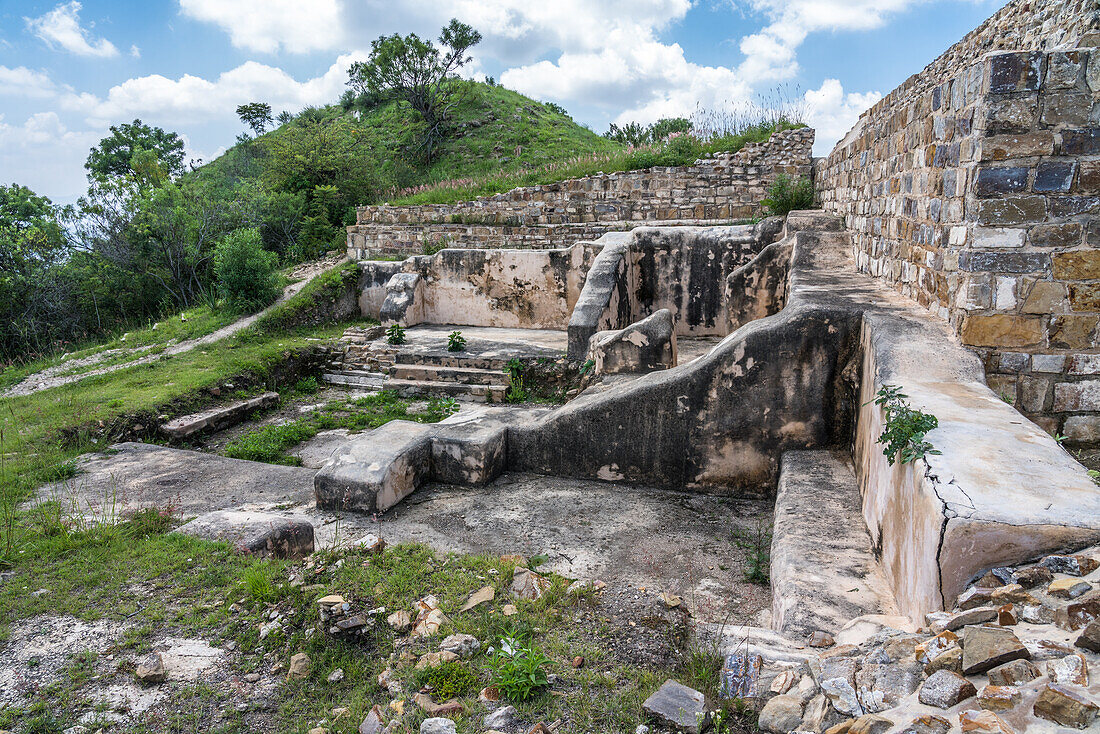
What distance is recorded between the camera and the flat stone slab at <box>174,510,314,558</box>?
3.33 m

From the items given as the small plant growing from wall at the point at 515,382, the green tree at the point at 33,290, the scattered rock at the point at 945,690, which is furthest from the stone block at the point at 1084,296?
the green tree at the point at 33,290

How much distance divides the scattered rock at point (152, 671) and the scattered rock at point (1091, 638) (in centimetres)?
284

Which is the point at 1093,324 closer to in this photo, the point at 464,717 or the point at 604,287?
the point at 464,717

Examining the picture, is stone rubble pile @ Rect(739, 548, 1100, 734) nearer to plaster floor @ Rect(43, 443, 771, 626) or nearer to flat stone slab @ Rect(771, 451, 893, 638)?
flat stone slab @ Rect(771, 451, 893, 638)

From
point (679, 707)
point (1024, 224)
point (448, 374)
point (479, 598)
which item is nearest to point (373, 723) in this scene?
point (479, 598)

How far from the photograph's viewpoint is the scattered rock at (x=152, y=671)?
236 centimetres

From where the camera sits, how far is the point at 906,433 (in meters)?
2.17

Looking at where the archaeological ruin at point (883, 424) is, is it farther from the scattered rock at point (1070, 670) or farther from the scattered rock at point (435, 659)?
the scattered rock at point (435, 659)

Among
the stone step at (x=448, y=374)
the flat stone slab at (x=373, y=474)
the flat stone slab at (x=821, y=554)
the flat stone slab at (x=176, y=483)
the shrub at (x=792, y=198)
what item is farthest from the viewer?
the shrub at (x=792, y=198)

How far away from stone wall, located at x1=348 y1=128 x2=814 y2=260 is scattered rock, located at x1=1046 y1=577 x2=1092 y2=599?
11793 millimetres

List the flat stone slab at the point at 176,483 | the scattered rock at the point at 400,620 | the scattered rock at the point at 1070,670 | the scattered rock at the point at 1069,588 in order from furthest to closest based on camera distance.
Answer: the flat stone slab at the point at 176,483 < the scattered rock at the point at 400,620 < the scattered rock at the point at 1069,588 < the scattered rock at the point at 1070,670

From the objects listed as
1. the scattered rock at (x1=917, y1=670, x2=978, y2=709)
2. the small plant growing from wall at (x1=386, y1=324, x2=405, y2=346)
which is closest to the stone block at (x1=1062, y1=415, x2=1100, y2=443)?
the scattered rock at (x1=917, y1=670, x2=978, y2=709)

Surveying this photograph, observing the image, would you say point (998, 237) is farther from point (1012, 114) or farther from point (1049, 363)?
point (1049, 363)

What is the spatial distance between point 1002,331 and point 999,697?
235 centimetres
